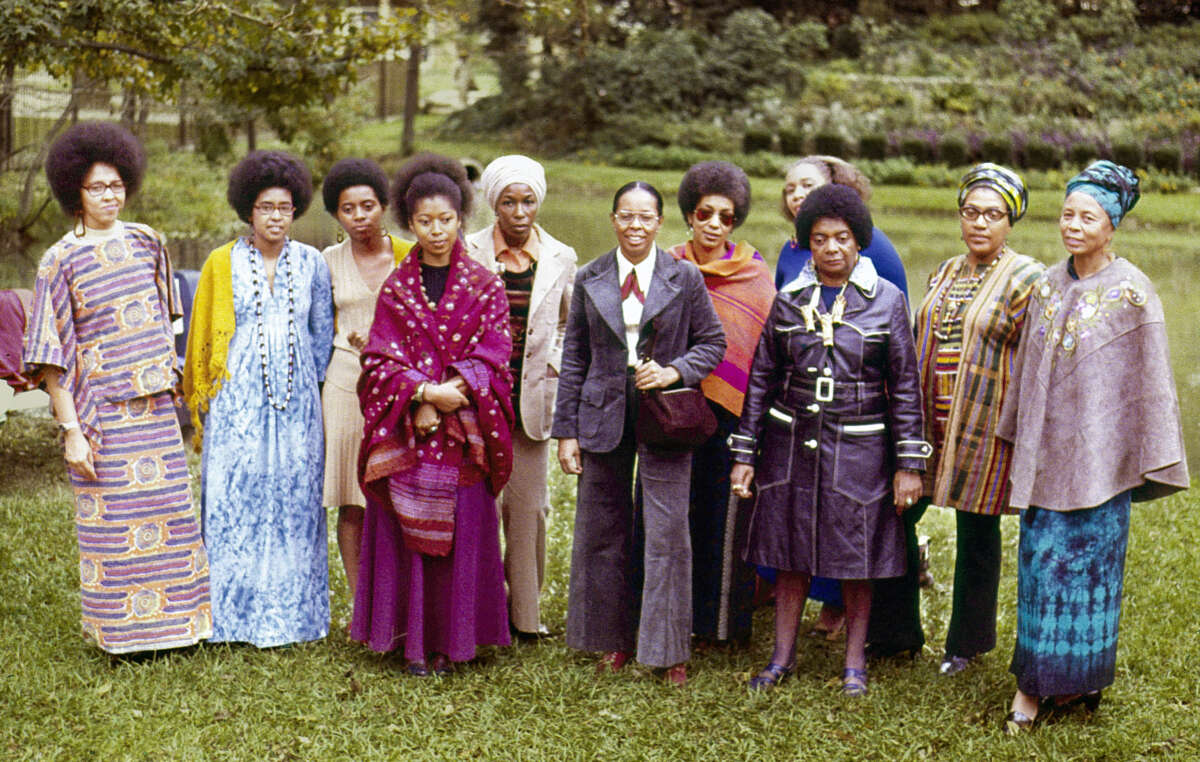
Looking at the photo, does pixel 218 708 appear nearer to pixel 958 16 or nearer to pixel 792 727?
pixel 792 727

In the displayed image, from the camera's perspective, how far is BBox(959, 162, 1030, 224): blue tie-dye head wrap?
176 inches

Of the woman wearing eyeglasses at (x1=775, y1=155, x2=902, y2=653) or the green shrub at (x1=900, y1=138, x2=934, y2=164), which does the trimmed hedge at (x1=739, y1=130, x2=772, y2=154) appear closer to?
the green shrub at (x1=900, y1=138, x2=934, y2=164)

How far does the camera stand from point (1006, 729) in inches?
173

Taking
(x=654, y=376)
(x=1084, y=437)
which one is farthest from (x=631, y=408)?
(x=1084, y=437)

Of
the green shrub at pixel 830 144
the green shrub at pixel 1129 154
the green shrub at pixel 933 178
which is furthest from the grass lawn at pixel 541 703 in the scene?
the green shrub at pixel 1129 154

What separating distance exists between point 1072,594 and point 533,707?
1.93m

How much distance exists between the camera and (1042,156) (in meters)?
19.9

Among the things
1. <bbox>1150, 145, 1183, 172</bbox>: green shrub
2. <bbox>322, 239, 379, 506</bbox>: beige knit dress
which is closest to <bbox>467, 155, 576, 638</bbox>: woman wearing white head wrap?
<bbox>322, 239, 379, 506</bbox>: beige knit dress

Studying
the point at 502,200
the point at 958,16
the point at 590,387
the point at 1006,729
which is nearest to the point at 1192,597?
the point at 1006,729

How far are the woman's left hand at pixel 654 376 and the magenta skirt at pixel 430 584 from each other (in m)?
0.76

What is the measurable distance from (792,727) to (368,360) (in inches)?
79.9

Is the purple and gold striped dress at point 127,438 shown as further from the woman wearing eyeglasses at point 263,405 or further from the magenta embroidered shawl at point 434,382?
the magenta embroidered shawl at point 434,382

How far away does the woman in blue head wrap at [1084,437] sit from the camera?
4.11m

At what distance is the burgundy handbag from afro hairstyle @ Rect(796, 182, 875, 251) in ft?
2.51
